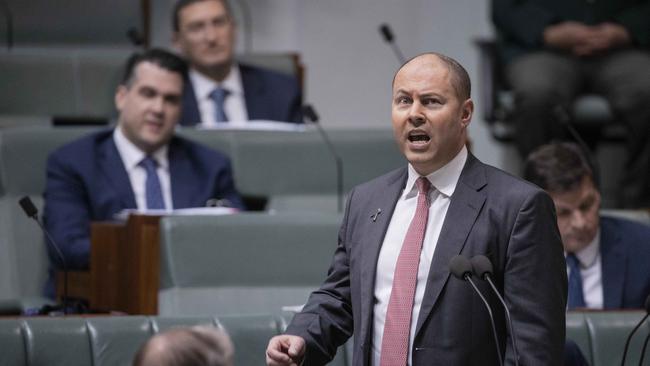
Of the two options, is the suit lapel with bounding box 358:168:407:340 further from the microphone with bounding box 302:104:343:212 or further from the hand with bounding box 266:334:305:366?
the microphone with bounding box 302:104:343:212

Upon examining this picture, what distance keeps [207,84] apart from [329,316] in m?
2.56

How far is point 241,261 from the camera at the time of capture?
367 cm

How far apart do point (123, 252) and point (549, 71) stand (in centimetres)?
203

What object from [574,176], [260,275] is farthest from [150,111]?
[574,176]

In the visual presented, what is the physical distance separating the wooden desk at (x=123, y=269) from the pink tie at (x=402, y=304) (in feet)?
4.13

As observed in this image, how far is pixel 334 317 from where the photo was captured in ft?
8.34

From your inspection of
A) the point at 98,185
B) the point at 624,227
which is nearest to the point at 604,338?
the point at 624,227

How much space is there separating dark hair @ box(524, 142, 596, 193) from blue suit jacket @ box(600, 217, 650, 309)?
163 mm

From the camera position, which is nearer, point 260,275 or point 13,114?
point 260,275

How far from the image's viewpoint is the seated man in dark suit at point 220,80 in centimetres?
495

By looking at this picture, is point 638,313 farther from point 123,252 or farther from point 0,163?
point 0,163

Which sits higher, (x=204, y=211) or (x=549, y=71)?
(x=549, y=71)

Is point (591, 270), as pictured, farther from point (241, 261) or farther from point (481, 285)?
point (481, 285)

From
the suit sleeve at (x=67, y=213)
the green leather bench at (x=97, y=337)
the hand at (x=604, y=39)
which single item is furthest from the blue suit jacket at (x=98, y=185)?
the hand at (x=604, y=39)
